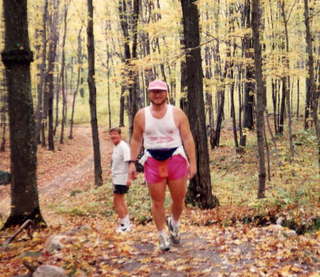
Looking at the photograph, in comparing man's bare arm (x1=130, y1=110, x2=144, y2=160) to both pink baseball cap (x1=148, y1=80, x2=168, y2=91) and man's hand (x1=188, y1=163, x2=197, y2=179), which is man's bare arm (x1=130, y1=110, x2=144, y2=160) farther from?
man's hand (x1=188, y1=163, x2=197, y2=179)

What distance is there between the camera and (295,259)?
195 inches

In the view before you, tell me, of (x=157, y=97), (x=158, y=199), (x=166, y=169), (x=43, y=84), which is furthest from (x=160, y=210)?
(x=43, y=84)

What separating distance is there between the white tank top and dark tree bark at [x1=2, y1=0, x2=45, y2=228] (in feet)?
9.83

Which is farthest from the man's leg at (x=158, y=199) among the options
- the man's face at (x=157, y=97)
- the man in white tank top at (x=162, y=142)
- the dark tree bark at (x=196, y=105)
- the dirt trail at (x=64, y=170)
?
the dirt trail at (x=64, y=170)

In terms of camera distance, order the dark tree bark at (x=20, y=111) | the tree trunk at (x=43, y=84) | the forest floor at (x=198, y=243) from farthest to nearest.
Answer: the tree trunk at (x=43, y=84), the dark tree bark at (x=20, y=111), the forest floor at (x=198, y=243)

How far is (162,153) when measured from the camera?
515 centimetres

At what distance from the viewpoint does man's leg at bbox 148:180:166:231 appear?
208 inches

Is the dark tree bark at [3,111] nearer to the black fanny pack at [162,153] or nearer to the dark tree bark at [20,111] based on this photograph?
the dark tree bark at [20,111]

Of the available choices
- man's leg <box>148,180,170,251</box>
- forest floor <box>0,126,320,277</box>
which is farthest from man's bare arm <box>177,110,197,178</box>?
forest floor <box>0,126,320,277</box>

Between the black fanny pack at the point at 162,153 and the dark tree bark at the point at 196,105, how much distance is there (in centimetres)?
471

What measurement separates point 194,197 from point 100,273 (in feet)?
17.7

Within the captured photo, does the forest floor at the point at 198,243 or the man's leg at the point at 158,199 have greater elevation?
the man's leg at the point at 158,199

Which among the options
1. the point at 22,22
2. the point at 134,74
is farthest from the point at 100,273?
the point at 134,74

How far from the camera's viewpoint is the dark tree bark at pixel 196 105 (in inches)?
373
